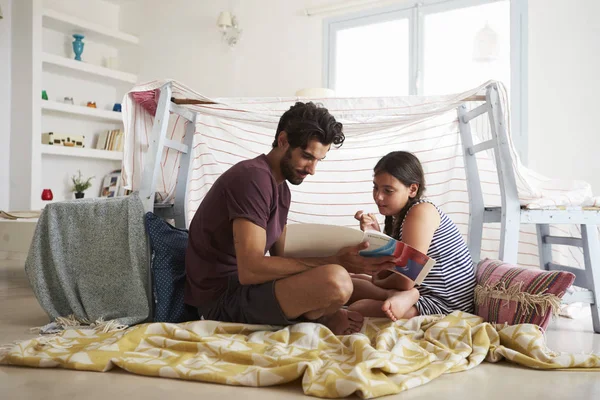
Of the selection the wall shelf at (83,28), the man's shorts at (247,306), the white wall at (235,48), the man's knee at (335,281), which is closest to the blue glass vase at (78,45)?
the wall shelf at (83,28)

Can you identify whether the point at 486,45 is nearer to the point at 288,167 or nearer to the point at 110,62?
the point at 288,167

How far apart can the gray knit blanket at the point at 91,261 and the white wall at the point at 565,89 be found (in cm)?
290

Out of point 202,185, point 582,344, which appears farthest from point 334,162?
point 582,344

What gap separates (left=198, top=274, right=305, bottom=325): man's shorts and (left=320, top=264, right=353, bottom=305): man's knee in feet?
0.53

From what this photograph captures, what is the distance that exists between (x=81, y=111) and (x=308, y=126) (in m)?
4.60

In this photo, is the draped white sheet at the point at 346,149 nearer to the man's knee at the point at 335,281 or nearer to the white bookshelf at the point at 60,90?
the man's knee at the point at 335,281

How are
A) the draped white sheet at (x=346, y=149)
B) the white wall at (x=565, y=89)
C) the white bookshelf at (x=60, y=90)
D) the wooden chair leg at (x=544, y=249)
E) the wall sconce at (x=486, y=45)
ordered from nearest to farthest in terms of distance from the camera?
the draped white sheet at (x=346, y=149) → the wooden chair leg at (x=544, y=249) → the white wall at (x=565, y=89) → the wall sconce at (x=486, y=45) → the white bookshelf at (x=60, y=90)

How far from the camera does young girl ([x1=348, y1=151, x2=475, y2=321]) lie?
1.98 metres

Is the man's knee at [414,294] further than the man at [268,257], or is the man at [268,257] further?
the man's knee at [414,294]

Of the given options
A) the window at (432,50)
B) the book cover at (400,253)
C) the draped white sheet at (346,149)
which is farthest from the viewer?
the window at (432,50)

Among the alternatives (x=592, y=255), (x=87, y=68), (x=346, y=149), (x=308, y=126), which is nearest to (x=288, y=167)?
(x=308, y=126)

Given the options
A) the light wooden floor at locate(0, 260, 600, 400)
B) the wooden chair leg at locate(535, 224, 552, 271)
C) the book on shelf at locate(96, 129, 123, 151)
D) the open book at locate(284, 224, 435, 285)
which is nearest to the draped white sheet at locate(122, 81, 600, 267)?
the wooden chair leg at locate(535, 224, 552, 271)

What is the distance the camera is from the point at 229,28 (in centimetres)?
552

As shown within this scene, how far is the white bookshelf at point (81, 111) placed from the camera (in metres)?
5.55
